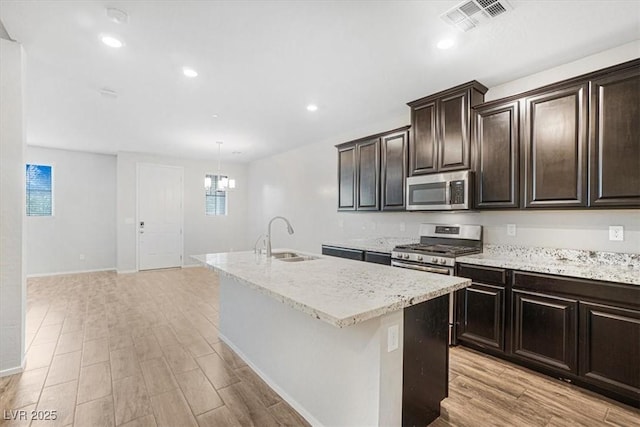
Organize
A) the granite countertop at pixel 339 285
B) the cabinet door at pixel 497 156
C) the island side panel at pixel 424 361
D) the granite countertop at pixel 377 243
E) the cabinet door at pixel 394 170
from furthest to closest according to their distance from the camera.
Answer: the granite countertop at pixel 377 243 → the cabinet door at pixel 394 170 → the cabinet door at pixel 497 156 → the island side panel at pixel 424 361 → the granite countertop at pixel 339 285

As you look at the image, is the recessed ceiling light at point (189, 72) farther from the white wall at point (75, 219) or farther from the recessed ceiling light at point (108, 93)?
the white wall at point (75, 219)

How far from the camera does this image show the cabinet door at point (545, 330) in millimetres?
2193

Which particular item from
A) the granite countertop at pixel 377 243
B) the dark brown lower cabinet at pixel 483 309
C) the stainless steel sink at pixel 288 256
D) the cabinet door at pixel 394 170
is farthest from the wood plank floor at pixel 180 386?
the cabinet door at pixel 394 170

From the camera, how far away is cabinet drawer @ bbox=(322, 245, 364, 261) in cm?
380

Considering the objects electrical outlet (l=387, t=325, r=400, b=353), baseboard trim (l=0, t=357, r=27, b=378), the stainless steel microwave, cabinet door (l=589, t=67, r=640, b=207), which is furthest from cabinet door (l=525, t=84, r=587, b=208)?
baseboard trim (l=0, t=357, r=27, b=378)

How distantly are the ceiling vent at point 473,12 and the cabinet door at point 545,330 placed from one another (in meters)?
2.08

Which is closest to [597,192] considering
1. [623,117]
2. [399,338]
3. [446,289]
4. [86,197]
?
[623,117]

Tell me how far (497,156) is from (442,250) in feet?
3.40

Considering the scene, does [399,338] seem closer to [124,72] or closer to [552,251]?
[552,251]

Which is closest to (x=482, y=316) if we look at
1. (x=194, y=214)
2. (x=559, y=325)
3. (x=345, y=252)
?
(x=559, y=325)

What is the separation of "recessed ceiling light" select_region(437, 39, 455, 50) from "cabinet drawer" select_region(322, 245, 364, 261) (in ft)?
7.68

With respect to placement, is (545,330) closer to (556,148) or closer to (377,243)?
(556,148)

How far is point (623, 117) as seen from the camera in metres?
2.17

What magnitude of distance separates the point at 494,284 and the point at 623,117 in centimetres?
155
